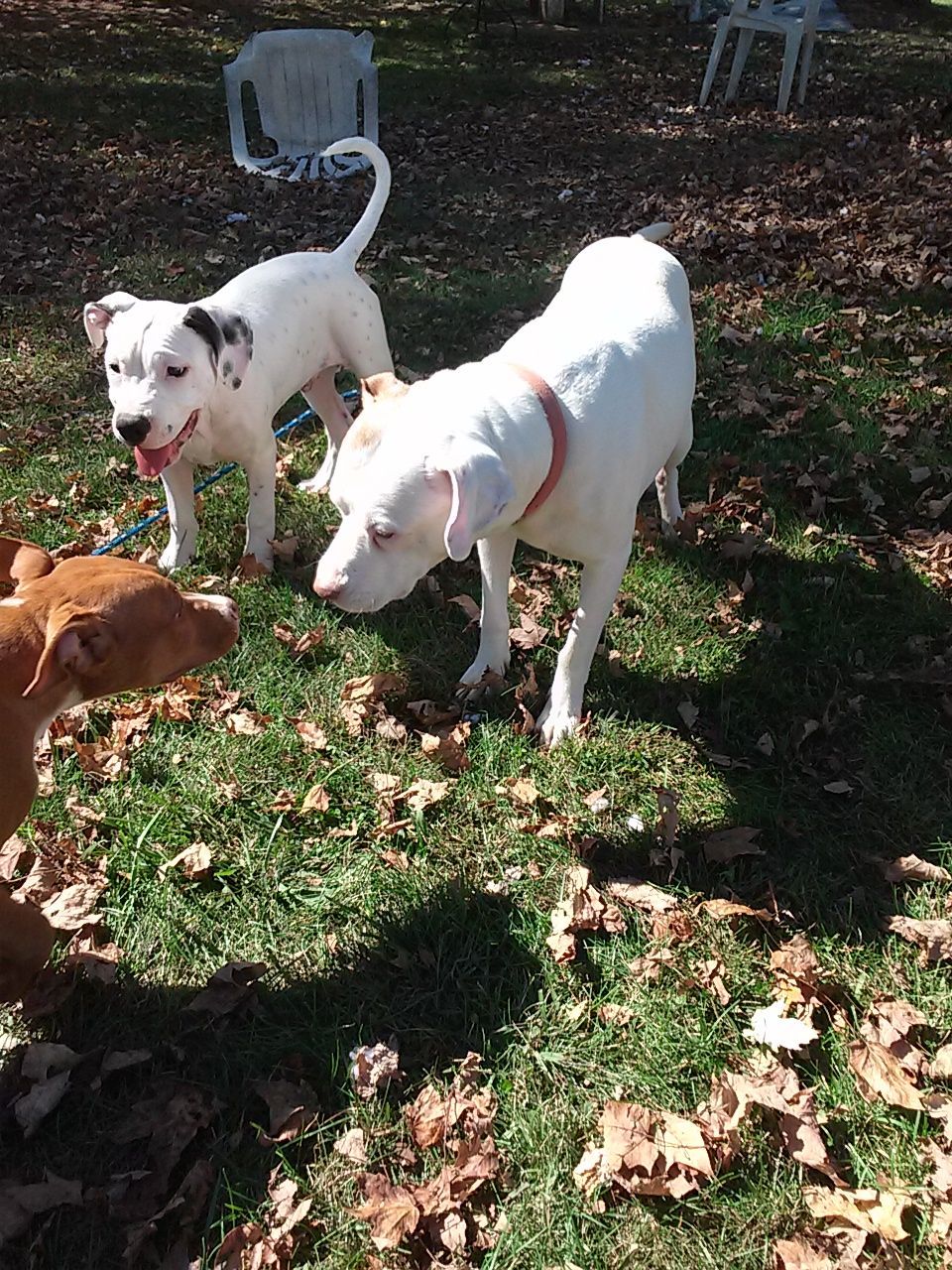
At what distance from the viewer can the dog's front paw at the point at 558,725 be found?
378 cm

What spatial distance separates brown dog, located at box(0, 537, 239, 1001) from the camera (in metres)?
2.64

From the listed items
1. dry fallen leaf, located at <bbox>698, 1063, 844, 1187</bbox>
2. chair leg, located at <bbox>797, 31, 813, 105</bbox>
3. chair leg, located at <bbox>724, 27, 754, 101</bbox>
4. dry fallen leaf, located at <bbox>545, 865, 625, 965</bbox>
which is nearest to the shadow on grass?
dry fallen leaf, located at <bbox>545, 865, 625, 965</bbox>

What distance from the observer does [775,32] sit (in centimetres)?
1252

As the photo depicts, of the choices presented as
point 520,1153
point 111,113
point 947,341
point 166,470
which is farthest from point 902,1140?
point 111,113

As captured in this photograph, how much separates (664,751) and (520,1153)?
5.52 feet

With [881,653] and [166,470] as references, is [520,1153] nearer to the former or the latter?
[881,653]

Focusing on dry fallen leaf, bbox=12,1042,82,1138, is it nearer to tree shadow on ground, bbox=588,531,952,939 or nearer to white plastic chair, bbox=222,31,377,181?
tree shadow on ground, bbox=588,531,952,939

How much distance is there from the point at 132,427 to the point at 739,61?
1258 cm

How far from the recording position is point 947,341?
648cm

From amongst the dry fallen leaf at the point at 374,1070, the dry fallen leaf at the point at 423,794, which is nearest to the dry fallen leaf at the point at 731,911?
the dry fallen leaf at the point at 423,794

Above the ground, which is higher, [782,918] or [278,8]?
[278,8]

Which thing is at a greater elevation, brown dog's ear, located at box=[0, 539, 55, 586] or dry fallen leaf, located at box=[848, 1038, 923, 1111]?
brown dog's ear, located at box=[0, 539, 55, 586]

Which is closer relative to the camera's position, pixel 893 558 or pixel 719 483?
pixel 893 558

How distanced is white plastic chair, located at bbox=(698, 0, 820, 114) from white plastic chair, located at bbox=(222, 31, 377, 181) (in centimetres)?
496
